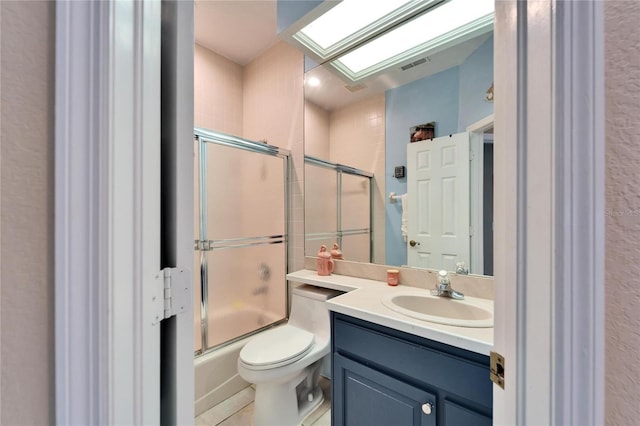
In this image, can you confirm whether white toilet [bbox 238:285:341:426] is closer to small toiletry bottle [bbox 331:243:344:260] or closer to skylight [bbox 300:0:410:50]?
small toiletry bottle [bbox 331:243:344:260]

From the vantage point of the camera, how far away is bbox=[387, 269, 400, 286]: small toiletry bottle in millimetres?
1471

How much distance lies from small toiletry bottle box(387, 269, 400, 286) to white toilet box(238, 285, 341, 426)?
1.19 feet

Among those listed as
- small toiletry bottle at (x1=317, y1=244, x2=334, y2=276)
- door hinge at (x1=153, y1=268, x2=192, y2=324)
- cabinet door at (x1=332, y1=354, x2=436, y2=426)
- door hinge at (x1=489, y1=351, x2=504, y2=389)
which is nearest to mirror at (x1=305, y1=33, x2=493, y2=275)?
small toiletry bottle at (x1=317, y1=244, x2=334, y2=276)

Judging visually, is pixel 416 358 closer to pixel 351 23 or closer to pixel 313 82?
pixel 351 23

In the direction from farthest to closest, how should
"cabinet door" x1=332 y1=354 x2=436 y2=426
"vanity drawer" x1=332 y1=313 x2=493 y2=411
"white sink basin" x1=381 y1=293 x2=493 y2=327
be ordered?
"white sink basin" x1=381 y1=293 x2=493 y2=327 → "cabinet door" x1=332 y1=354 x2=436 y2=426 → "vanity drawer" x1=332 y1=313 x2=493 y2=411

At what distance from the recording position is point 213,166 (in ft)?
6.02

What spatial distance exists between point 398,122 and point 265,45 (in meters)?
1.44

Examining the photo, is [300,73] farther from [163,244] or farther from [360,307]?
[163,244]

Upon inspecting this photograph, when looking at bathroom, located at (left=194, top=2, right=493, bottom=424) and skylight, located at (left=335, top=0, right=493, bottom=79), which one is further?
bathroom, located at (left=194, top=2, right=493, bottom=424)

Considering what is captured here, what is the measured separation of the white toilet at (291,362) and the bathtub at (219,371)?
41cm

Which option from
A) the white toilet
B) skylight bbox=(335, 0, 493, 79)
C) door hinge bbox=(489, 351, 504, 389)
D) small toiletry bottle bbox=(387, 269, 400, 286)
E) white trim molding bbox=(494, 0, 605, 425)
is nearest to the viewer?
white trim molding bbox=(494, 0, 605, 425)

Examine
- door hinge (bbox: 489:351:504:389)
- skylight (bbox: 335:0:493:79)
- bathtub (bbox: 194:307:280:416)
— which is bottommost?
bathtub (bbox: 194:307:280:416)
